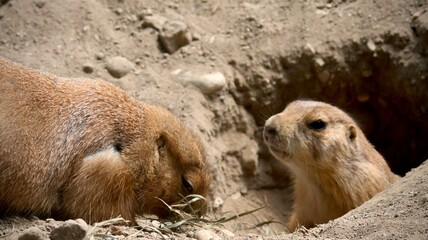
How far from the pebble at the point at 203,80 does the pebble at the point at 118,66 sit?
0.54 metres

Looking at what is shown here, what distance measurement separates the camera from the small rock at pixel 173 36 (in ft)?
24.5

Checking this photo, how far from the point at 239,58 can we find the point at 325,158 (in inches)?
66.4

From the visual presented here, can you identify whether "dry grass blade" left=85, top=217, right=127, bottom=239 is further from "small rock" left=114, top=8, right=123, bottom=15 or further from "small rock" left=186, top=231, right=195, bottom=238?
"small rock" left=114, top=8, right=123, bottom=15

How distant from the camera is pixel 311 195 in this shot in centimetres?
666

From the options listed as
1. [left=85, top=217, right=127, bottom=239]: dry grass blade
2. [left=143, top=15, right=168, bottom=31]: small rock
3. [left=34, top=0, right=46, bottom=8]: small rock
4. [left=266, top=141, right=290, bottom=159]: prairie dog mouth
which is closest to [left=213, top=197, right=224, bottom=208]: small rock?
[left=266, top=141, right=290, bottom=159]: prairie dog mouth

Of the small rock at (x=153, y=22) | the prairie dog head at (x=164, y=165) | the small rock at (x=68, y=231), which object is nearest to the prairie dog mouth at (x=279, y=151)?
the prairie dog head at (x=164, y=165)

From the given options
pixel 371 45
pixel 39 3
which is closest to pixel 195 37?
pixel 39 3

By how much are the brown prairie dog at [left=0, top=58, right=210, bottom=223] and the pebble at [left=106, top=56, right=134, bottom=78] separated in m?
1.75

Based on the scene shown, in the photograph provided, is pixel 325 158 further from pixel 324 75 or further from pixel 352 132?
pixel 324 75

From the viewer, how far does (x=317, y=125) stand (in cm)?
656

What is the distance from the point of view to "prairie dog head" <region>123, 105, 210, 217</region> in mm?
5129

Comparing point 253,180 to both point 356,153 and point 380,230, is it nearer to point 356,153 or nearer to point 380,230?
point 356,153

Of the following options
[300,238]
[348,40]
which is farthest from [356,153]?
[300,238]

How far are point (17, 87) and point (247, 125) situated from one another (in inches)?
141
